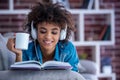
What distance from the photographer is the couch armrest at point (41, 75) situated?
1404mm

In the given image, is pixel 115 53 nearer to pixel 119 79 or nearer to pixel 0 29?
pixel 119 79

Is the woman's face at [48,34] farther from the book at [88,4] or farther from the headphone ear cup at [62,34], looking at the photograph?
the book at [88,4]

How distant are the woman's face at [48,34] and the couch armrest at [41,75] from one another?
391 mm

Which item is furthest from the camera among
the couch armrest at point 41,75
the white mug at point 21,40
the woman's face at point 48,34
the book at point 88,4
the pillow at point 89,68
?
the book at point 88,4

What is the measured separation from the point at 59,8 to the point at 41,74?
0.62 m

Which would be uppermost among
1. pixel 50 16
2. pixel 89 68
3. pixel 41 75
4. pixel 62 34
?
pixel 50 16

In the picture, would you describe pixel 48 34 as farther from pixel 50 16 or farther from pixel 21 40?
pixel 21 40

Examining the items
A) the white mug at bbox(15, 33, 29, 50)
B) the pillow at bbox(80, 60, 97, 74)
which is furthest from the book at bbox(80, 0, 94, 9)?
the white mug at bbox(15, 33, 29, 50)

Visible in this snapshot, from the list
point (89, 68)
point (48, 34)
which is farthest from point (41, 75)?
point (89, 68)

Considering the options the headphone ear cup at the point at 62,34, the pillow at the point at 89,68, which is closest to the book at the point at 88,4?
the pillow at the point at 89,68

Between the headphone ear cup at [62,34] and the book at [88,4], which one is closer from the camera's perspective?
the headphone ear cup at [62,34]

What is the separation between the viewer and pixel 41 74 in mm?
1411

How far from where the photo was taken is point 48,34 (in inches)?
69.9

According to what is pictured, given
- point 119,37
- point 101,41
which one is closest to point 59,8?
point 101,41
